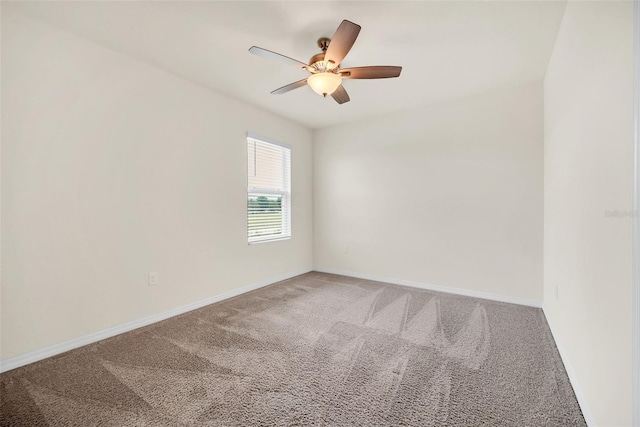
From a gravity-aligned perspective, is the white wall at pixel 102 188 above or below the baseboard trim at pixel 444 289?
above

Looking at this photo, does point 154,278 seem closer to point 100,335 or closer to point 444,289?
point 100,335

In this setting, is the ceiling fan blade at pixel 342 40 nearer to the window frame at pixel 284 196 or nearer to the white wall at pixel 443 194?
the window frame at pixel 284 196

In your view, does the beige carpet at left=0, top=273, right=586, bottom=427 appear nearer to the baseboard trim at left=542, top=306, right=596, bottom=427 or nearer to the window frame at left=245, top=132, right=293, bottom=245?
the baseboard trim at left=542, top=306, right=596, bottom=427

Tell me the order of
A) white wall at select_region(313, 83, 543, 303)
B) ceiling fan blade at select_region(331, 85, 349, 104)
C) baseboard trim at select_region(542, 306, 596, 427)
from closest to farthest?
baseboard trim at select_region(542, 306, 596, 427), ceiling fan blade at select_region(331, 85, 349, 104), white wall at select_region(313, 83, 543, 303)

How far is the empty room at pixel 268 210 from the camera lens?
4.49 ft

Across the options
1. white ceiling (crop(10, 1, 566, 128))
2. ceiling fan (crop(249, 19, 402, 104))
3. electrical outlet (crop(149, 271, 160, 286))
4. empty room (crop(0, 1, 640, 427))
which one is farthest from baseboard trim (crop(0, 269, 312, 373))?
ceiling fan (crop(249, 19, 402, 104))

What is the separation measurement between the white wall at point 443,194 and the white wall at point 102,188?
171cm

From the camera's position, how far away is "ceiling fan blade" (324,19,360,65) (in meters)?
1.59

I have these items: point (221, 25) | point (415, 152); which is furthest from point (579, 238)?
point (221, 25)

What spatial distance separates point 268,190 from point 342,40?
7.80 feet

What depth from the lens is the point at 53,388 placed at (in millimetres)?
1603

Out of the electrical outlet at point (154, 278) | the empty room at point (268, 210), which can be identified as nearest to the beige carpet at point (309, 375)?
the empty room at point (268, 210)

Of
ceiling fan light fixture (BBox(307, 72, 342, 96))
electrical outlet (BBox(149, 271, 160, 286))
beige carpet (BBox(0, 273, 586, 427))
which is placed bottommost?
beige carpet (BBox(0, 273, 586, 427))

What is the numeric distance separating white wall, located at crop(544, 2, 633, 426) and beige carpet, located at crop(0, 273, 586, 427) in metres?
0.35
